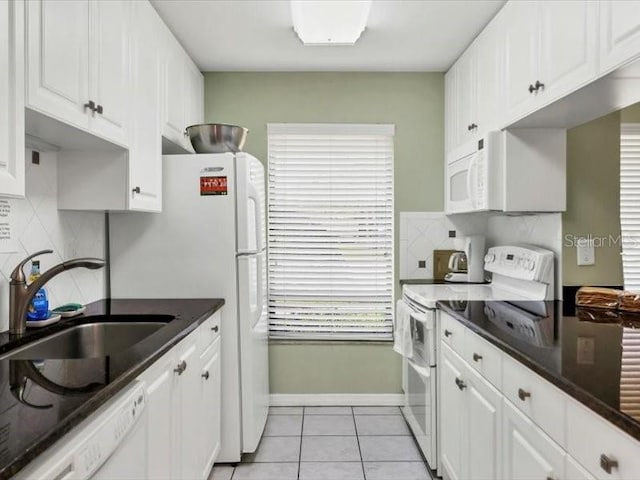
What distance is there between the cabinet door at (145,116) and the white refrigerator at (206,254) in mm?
153

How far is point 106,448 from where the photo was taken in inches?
41.6

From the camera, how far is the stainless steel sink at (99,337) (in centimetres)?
172

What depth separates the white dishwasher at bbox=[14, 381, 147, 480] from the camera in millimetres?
859

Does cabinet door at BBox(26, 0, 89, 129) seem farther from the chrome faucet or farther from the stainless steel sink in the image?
the stainless steel sink

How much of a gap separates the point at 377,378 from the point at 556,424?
2.12 metres

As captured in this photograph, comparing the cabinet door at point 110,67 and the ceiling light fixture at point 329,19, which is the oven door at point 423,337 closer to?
the ceiling light fixture at point 329,19

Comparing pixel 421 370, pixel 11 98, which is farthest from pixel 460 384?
pixel 11 98

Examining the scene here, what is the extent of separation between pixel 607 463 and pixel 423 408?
1596 mm

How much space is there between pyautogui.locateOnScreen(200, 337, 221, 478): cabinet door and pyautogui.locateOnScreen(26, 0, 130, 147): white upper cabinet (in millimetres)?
1087

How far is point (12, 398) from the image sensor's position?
0.99 metres

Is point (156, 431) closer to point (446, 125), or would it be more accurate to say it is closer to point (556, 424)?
point (556, 424)

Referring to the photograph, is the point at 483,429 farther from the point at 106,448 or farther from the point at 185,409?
the point at 106,448

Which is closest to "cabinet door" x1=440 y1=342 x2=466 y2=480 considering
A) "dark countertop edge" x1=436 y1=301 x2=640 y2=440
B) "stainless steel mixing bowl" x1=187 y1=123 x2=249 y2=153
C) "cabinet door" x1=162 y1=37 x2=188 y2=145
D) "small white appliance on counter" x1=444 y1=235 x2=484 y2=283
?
"dark countertop edge" x1=436 y1=301 x2=640 y2=440

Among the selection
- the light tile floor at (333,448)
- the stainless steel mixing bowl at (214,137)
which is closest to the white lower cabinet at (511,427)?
the light tile floor at (333,448)
